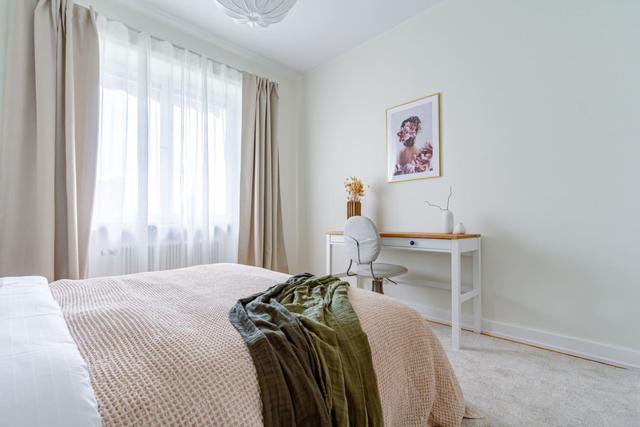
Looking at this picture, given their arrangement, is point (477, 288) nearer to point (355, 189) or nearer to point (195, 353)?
point (355, 189)

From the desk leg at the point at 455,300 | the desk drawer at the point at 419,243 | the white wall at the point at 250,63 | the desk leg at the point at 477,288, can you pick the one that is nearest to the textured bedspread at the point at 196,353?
the desk leg at the point at 455,300

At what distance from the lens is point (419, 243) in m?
2.38

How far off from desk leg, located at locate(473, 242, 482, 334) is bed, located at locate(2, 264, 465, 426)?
1.42m

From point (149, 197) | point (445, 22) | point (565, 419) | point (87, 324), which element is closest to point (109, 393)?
point (87, 324)

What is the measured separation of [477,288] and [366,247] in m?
0.95

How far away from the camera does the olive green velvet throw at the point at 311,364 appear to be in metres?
0.69

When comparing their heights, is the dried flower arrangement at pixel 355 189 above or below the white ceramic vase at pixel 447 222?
above

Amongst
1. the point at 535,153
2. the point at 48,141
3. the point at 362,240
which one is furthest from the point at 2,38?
the point at 535,153

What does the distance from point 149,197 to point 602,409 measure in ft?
10.8

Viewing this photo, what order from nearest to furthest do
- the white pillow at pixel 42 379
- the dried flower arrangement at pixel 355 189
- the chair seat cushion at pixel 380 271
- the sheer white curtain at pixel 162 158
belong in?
1. the white pillow at pixel 42 379
2. the chair seat cushion at pixel 380 271
3. the sheer white curtain at pixel 162 158
4. the dried flower arrangement at pixel 355 189

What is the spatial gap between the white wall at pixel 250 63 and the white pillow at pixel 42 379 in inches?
97.9

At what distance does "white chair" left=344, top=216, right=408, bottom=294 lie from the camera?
92.9 inches

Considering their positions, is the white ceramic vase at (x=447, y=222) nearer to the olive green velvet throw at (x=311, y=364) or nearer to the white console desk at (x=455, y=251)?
the white console desk at (x=455, y=251)

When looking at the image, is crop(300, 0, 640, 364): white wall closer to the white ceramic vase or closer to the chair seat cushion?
the white ceramic vase
